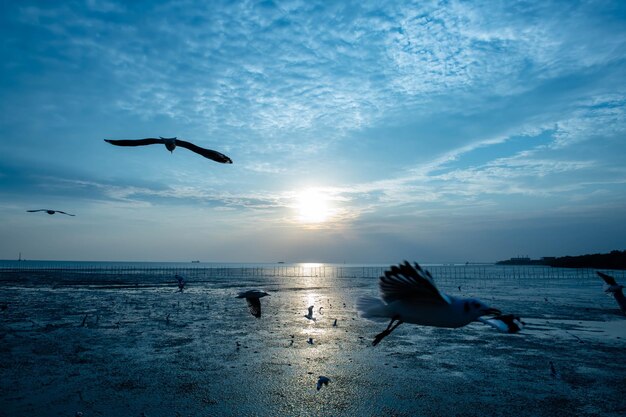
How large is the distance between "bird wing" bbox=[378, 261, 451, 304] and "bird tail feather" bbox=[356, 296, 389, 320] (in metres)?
0.24

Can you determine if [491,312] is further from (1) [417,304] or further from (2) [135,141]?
(2) [135,141]

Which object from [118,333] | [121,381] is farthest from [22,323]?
[121,381]

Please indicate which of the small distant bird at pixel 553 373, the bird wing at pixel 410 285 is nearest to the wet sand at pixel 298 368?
the small distant bird at pixel 553 373

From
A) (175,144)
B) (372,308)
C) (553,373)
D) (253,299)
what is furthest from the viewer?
(253,299)

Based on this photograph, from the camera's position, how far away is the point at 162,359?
1430cm

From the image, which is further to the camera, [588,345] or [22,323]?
[22,323]

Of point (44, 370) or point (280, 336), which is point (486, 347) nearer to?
point (280, 336)

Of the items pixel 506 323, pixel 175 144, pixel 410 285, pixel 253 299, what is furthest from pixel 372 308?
pixel 253 299

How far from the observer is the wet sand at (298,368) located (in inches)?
401

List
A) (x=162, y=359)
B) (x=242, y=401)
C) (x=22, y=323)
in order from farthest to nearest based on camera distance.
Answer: (x=22, y=323) → (x=162, y=359) → (x=242, y=401)

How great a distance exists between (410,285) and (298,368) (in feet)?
30.9

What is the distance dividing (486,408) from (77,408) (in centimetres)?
1034

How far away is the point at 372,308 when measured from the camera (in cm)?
617

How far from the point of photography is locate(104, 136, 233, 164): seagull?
9312mm
